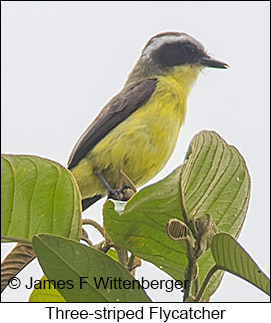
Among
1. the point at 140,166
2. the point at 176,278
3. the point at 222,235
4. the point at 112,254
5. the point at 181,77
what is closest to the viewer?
the point at 222,235

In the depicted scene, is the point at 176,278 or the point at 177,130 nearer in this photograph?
the point at 176,278

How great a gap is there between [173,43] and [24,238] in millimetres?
3478

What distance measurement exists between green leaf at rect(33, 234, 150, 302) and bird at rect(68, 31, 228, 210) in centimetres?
198

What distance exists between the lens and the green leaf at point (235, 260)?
132 centimetres

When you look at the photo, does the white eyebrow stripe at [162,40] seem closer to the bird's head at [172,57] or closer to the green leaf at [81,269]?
the bird's head at [172,57]

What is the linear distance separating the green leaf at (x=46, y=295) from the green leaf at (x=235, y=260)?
23.0 inches

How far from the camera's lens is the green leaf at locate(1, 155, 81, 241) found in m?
1.53

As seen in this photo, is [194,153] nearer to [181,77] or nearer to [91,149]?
[91,149]

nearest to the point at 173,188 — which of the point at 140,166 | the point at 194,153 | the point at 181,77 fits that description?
the point at 194,153

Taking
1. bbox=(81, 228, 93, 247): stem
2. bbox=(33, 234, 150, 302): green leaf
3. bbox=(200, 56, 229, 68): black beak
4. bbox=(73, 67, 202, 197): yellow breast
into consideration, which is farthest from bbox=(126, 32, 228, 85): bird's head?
bbox=(33, 234, 150, 302): green leaf

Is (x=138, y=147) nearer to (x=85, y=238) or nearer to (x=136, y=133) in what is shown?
(x=136, y=133)

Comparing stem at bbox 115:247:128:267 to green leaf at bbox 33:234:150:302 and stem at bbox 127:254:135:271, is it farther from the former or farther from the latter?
green leaf at bbox 33:234:150:302

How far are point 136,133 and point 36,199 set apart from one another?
92.9 inches

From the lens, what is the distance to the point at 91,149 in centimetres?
408
